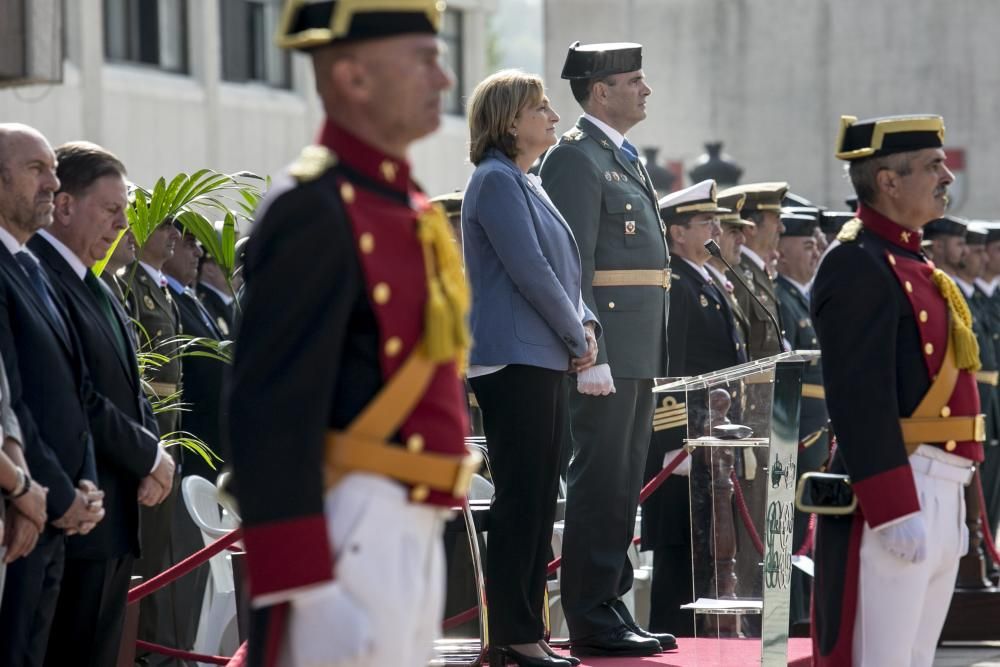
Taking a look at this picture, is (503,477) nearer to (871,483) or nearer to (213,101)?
(871,483)

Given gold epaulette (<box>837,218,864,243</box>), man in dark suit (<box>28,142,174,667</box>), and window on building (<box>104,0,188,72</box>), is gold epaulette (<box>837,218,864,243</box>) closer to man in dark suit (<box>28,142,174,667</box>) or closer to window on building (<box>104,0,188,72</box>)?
man in dark suit (<box>28,142,174,667</box>)

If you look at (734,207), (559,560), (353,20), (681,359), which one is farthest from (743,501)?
(734,207)

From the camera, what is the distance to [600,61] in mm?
6898

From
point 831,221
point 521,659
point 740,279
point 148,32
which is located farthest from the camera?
point 148,32

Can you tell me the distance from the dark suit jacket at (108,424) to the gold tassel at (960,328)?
7.00ft

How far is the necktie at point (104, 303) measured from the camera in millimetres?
5238

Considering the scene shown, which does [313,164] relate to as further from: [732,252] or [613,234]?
[732,252]

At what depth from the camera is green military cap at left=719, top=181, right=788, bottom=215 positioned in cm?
983

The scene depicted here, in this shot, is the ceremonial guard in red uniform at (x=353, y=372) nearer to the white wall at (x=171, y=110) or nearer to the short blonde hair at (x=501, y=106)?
the short blonde hair at (x=501, y=106)

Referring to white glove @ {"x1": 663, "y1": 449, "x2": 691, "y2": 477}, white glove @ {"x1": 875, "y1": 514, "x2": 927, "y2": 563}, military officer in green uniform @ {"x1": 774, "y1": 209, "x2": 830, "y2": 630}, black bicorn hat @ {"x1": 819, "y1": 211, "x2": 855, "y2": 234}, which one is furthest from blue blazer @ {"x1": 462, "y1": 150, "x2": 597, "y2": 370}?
black bicorn hat @ {"x1": 819, "y1": 211, "x2": 855, "y2": 234}

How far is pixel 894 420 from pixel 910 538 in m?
0.30

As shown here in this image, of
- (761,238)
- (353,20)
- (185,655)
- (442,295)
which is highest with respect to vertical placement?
(353,20)

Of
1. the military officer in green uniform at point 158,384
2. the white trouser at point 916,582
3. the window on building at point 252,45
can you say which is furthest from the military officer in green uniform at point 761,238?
the window on building at point 252,45

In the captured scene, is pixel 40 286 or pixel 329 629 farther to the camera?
pixel 40 286
